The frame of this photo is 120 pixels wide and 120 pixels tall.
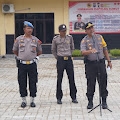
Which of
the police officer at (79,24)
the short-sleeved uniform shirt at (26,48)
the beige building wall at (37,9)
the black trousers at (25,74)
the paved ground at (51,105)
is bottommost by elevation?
the paved ground at (51,105)

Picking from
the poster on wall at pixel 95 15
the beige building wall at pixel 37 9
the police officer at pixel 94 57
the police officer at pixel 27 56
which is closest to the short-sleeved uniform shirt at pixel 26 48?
the police officer at pixel 27 56

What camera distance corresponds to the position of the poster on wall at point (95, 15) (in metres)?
25.8

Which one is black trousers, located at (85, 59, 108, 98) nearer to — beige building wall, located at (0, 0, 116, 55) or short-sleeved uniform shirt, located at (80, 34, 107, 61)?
short-sleeved uniform shirt, located at (80, 34, 107, 61)

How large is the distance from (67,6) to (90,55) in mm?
18252

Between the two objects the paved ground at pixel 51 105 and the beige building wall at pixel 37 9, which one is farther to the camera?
the beige building wall at pixel 37 9

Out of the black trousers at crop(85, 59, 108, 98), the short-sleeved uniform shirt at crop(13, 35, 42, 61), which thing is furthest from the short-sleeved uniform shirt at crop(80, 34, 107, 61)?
the short-sleeved uniform shirt at crop(13, 35, 42, 61)

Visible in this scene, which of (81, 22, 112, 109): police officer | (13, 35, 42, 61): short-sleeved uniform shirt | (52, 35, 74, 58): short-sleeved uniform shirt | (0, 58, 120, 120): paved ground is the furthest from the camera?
(52, 35, 74, 58): short-sleeved uniform shirt

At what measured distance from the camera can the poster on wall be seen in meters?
25.8

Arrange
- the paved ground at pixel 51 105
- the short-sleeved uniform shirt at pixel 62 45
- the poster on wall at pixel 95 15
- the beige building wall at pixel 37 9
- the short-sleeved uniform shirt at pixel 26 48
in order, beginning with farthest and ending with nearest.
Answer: the poster on wall at pixel 95 15
the beige building wall at pixel 37 9
the short-sleeved uniform shirt at pixel 62 45
the short-sleeved uniform shirt at pixel 26 48
the paved ground at pixel 51 105

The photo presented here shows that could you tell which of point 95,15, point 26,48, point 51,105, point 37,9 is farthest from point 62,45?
point 95,15

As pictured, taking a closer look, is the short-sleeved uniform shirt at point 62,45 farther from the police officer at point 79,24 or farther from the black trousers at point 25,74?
the police officer at point 79,24

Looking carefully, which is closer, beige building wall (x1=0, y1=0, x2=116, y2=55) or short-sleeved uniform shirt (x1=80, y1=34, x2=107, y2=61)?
short-sleeved uniform shirt (x1=80, y1=34, x2=107, y2=61)

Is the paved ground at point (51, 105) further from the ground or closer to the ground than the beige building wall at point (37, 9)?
closer to the ground

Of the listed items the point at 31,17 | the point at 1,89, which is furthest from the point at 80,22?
the point at 1,89
